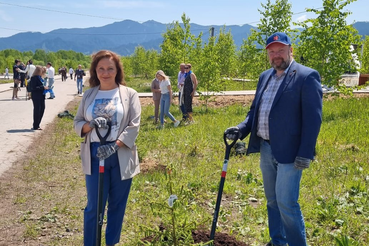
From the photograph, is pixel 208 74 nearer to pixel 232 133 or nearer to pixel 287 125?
pixel 232 133

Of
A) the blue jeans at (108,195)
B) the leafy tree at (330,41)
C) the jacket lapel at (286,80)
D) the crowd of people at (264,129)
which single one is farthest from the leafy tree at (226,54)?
the blue jeans at (108,195)

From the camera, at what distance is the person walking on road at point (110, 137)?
10.5 ft

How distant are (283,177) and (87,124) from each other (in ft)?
5.58

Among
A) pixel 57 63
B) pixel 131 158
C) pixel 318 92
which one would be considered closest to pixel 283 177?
pixel 318 92

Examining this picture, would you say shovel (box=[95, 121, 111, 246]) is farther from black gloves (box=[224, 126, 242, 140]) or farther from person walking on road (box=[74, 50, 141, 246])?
black gloves (box=[224, 126, 242, 140])

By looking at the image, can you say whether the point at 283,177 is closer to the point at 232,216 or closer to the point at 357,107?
the point at 232,216

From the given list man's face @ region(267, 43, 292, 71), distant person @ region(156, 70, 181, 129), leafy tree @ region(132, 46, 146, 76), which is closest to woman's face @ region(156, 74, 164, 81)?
distant person @ region(156, 70, 181, 129)

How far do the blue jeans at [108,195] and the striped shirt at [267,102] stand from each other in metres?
1.28

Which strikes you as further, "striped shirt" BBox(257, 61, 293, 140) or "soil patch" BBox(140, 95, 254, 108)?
"soil patch" BBox(140, 95, 254, 108)

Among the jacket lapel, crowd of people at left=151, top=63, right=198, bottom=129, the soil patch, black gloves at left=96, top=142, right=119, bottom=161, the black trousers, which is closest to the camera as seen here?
black gloves at left=96, top=142, right=119, bottom=161

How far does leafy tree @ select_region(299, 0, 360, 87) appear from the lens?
12.5 m

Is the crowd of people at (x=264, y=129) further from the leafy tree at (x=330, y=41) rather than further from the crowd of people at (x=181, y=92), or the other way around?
the leafy tree at (x=330, y=41)

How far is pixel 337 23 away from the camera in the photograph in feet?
41.1

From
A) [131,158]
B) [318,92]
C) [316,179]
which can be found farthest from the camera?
[316,179]
